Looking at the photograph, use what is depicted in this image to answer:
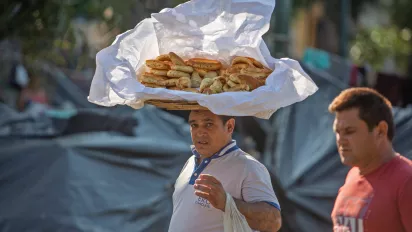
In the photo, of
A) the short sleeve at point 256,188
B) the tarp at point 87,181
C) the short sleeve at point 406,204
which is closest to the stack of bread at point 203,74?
the short sleeve at point 256,188

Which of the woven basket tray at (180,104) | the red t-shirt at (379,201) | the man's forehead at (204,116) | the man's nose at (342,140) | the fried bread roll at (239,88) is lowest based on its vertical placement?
the red t-shirt at (379,201)

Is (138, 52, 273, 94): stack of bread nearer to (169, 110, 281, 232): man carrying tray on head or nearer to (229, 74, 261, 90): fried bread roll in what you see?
(229, 74, 261, 90): fried bread roll

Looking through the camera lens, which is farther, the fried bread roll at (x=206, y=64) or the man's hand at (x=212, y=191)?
the fried bread roll at (x=206, y=64)

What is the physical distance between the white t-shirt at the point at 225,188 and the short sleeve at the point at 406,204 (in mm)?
589

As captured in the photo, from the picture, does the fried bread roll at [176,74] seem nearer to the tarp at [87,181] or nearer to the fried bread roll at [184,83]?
the fried bread roll at [184,83]

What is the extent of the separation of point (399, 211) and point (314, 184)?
3.05 meters

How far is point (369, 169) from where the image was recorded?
4438 millimetres

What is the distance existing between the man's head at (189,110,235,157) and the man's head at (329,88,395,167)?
652 mm

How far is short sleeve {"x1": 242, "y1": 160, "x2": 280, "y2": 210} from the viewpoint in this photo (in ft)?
13.4

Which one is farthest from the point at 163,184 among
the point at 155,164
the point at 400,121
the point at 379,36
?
the point at 379,36

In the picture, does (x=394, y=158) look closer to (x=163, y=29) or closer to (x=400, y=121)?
(x=163, y=29)

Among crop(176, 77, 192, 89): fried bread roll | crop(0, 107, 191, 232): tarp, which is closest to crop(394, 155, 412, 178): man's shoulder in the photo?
crop(176, 77, 192, 89): fried bread roll

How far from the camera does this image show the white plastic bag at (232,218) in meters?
3.92

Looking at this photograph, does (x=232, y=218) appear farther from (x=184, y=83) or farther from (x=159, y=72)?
(x=159, y=72)
